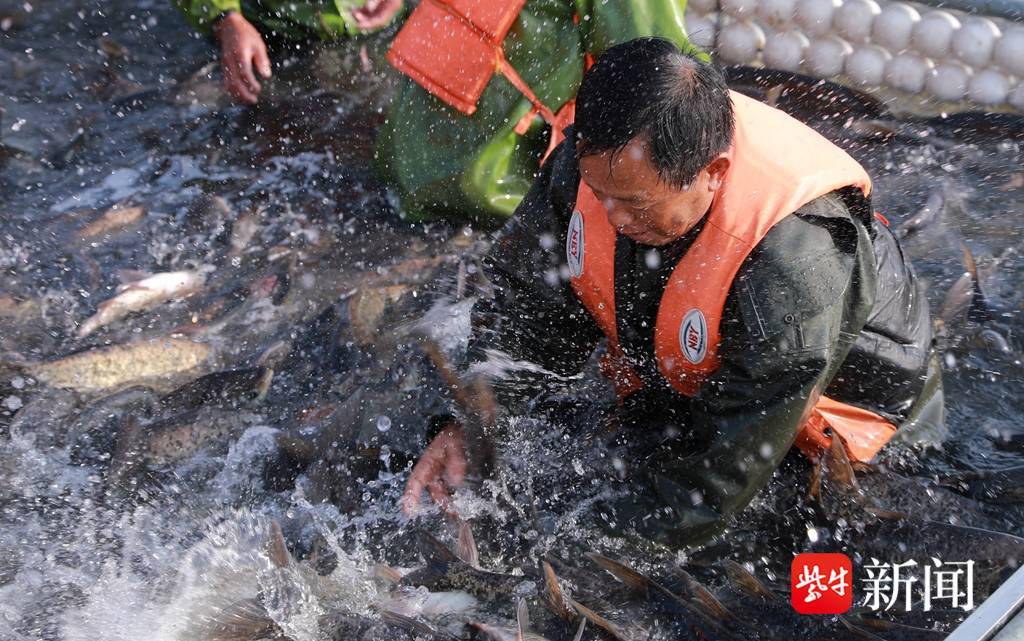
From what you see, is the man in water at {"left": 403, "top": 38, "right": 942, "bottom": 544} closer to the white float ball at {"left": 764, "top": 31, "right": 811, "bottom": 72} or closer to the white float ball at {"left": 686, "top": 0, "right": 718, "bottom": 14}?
the white float ball at {"left": 764, "top": 31, "right": 811, "bottom": 72}

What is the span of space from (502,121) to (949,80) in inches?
109

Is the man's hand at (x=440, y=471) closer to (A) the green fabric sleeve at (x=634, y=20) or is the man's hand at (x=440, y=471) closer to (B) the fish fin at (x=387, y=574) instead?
(B) the fish fin at (x=387, y=574)

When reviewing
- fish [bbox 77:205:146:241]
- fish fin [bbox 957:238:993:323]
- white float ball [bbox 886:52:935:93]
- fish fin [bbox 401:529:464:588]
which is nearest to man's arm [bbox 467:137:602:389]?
fish fin [bbox 401:529:464:588]

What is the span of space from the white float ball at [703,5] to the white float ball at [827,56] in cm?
65

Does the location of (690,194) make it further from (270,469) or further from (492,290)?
(270,469)

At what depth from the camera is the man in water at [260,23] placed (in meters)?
5.37

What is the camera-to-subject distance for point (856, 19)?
5.22 meters

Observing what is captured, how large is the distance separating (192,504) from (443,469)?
1000 millimetres

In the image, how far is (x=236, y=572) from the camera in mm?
3025

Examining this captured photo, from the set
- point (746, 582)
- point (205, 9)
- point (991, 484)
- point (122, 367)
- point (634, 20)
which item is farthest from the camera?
point (205, 9)

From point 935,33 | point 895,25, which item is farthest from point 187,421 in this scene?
point 935,33

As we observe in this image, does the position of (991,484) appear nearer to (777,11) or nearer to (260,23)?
(777,11)

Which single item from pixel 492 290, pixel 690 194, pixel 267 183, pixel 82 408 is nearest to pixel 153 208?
pixel 267 183

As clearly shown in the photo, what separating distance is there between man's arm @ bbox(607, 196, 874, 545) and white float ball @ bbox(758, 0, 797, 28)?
321 centimetres
